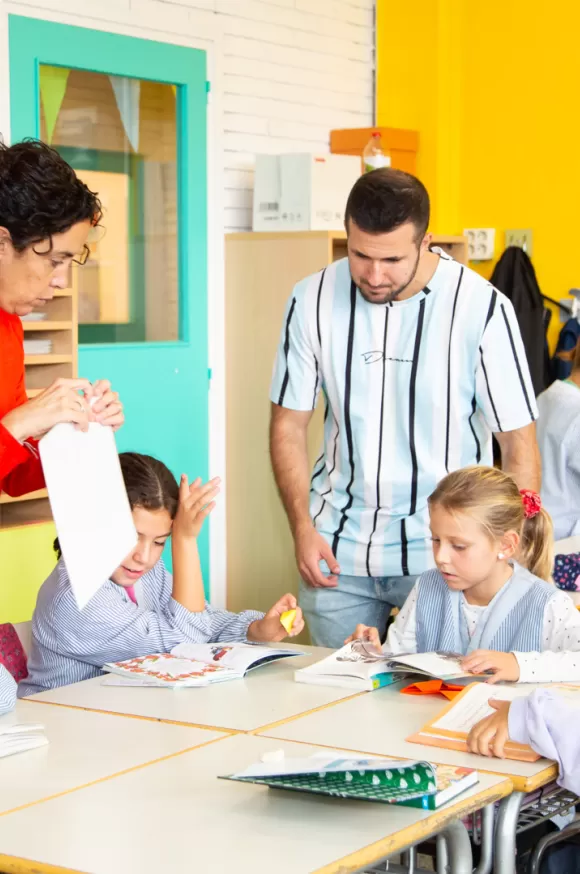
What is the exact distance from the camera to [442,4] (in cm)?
552

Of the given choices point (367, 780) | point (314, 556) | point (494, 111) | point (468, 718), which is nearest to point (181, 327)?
point (494, 111)

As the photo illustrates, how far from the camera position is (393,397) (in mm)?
2803

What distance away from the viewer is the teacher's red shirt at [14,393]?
2236 millimetres

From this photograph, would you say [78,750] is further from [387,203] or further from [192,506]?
[387,203]

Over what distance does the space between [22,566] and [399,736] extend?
2172 mm

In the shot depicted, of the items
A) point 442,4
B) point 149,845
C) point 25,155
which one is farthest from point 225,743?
point 442,4

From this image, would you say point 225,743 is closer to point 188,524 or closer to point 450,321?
point 188,524

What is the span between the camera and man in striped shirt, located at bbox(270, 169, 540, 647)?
109 inches

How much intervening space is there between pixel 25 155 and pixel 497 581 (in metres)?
1.26

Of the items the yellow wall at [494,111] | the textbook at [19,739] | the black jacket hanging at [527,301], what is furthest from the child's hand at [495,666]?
the yellow wall at [494,111]

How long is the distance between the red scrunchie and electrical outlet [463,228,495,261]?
3018mm

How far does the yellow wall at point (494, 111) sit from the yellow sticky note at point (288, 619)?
313cm

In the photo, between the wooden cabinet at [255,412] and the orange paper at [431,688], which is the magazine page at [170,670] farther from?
the wooden cabinet at [255,412]

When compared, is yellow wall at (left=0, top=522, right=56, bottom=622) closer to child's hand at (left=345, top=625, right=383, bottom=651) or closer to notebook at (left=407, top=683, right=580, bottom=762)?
child's hand at (left=345, top=625, right=383, bottom=651)
